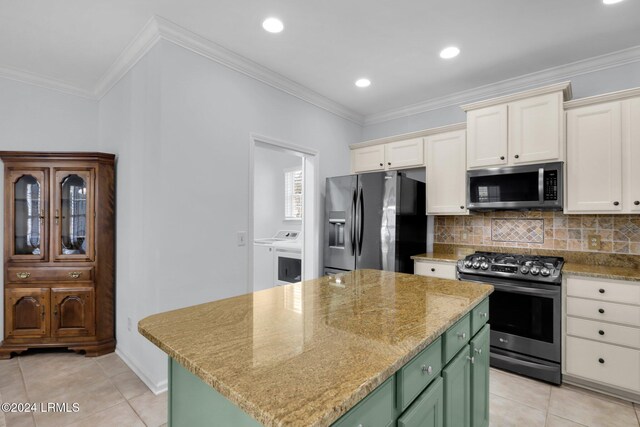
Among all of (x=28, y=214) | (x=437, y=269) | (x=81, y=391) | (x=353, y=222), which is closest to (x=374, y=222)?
(x=353, y=222)

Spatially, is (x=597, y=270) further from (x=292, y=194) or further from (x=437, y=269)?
(x=292, y=194)

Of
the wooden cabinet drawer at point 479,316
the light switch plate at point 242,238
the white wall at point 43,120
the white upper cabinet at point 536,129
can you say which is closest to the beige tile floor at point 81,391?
the white wall at point 43,120

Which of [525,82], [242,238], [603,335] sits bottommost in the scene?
[603,335]

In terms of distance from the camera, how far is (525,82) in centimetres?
323

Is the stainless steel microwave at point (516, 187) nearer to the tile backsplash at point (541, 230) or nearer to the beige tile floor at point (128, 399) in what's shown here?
the tile backsplash at point (541, 230)

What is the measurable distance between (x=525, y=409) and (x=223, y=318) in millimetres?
2262

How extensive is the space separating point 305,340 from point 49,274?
3.21 m

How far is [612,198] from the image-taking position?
2529mm

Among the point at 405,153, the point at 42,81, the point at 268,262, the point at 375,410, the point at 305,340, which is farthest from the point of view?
the point at 268,262

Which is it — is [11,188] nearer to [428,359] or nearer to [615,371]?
[428,359]

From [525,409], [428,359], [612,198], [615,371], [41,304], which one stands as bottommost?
[525,409]

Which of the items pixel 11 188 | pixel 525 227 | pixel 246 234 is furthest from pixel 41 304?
pixel 525 227

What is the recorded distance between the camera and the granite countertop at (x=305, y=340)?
733 mm

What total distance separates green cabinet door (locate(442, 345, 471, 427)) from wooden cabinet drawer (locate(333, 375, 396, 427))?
0.45 m
